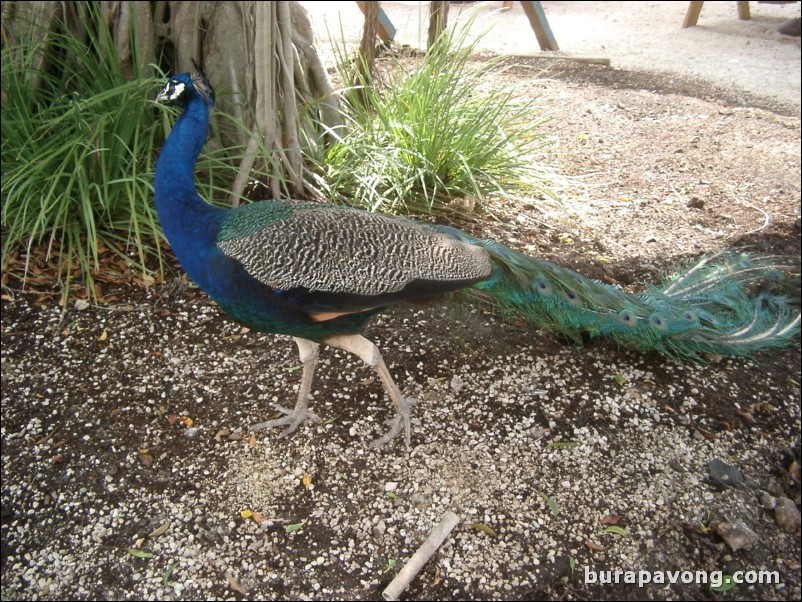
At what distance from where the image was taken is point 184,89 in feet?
7.72

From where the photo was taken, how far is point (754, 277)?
3521 millimetres

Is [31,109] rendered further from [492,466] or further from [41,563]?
[492,466]

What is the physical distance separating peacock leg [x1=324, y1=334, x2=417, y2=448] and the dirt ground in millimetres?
62

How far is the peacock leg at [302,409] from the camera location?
2.79m

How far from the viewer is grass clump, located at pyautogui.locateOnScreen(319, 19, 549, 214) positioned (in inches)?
160

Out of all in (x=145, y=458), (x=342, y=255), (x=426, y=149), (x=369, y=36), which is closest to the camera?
(x=342, y=255)

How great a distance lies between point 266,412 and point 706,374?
2.09 metres

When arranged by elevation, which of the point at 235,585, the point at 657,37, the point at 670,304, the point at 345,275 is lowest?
the point at 235,585

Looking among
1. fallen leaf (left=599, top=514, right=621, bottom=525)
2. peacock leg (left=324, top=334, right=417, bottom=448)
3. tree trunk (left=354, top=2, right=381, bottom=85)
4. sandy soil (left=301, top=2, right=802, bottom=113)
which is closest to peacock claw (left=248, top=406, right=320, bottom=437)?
peacock leg (left=324, top=334, right=417, bottom=448)

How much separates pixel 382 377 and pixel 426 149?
184 cm

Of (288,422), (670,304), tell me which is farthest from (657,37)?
(288,422)

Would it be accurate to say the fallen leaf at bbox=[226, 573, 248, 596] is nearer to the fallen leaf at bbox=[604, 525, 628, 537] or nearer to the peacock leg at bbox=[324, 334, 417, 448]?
the peacock leg at bbox=[324, 334, 417, 448]

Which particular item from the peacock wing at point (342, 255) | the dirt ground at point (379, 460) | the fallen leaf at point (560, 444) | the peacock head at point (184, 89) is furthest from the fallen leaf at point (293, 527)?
the peacock head at point (184, 89)

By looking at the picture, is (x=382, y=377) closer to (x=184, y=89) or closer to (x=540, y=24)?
(x=184, y=89)
